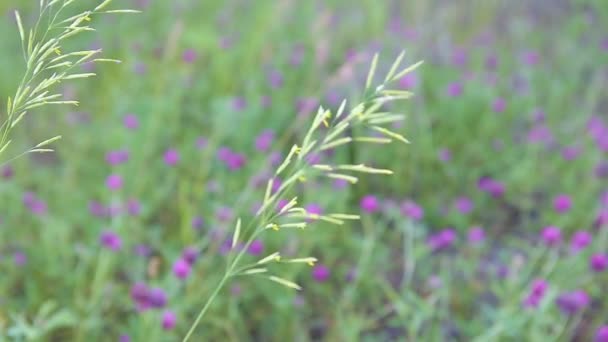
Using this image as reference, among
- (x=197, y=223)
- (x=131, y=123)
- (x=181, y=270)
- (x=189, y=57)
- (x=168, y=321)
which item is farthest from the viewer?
(x=189, y=57)

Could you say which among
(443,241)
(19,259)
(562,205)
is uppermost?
(562,205)

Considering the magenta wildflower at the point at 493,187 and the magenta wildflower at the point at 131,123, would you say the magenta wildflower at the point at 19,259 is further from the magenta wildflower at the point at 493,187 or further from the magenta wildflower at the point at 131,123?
the magenta wildflower at the point at 493,187

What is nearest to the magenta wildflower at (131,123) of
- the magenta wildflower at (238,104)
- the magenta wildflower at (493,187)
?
the magenta wildflower at (238,104)

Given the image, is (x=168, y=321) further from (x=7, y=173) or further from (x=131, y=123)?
(x=131, y=123)

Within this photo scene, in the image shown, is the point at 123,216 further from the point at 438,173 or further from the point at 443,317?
the point at 438,173

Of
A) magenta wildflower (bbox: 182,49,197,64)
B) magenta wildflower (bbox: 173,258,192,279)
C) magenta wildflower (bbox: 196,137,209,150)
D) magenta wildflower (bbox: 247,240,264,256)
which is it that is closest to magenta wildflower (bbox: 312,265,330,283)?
magenta wildflower (bbox: 247,240,264,256)

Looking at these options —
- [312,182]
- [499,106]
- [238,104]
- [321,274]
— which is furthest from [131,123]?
[499,106]

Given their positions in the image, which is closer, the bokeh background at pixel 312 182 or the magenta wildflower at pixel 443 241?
the bokeh background at pixel 312 182

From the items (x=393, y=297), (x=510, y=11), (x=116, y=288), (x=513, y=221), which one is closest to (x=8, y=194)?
(x=116, y=288)

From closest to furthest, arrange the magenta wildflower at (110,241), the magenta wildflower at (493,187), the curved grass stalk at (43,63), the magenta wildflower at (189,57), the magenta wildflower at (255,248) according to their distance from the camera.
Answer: the curved grass stalk at (43,63), the magenta wildflower at (110,241), the magenta wildflower at (255,248), the magenta wildflower at (493,187), the magenta wildflower at (189,57)
